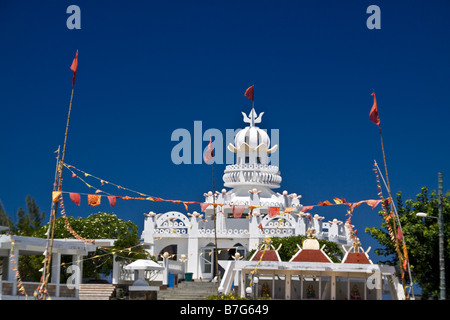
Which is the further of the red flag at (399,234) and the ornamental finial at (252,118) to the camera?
the ornamental finial at (252,118)

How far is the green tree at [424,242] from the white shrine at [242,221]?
16265 mm

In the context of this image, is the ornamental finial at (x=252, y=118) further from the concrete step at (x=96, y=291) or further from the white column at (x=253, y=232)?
the concrete step at (x=96, y=291)

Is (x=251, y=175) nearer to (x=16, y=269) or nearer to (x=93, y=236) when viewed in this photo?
(x=93, y=236)

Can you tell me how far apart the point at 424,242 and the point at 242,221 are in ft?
80.4

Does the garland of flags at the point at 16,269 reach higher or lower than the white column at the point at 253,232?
lower

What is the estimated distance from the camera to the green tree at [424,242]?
3966 centimetres

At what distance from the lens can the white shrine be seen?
5956cm

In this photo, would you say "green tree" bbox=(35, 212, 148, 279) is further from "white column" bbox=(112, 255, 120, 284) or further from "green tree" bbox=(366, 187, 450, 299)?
"green tree" bbox=(366, 187, 450, 299)

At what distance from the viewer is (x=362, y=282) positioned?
133ft

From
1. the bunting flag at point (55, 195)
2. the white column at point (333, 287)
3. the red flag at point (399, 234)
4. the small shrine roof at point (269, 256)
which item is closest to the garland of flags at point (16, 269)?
the bunting flag at point (55, 195)

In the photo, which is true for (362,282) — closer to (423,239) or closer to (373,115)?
(423,239)
